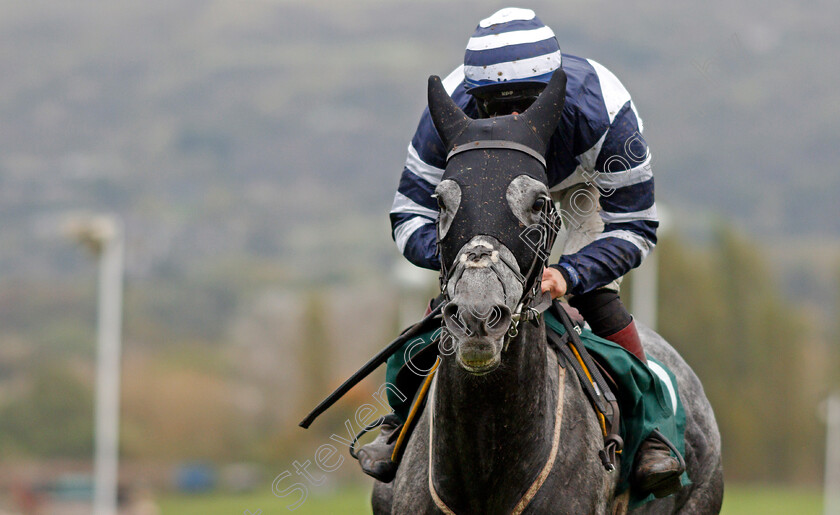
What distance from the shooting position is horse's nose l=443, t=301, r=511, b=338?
4.92m

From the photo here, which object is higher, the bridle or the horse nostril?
the bridle

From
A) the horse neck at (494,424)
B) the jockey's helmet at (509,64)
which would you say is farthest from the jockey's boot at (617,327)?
the jockey's helmet at (509,64)

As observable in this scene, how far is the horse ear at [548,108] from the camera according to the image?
5.64 m

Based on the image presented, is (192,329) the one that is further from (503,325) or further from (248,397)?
(503,325)

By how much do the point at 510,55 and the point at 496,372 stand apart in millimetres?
1650

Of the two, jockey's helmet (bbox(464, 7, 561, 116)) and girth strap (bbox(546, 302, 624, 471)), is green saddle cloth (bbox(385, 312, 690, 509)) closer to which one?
girth strap (bbox(546, 302, 624, 471))

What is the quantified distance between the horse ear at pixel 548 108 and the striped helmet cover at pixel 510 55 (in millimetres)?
452

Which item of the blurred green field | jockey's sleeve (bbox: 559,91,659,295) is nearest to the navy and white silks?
jockey's sleeve (bbox: 559,91,659,295)

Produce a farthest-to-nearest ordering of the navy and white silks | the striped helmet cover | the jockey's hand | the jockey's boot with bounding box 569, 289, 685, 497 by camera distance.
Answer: the jockey's boot with bounding box 569, 289, 685, 497 → the navy and white silks → the striped helmet cover → the jockey's hand

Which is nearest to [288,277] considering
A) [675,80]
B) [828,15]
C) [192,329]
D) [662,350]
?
[192,329]

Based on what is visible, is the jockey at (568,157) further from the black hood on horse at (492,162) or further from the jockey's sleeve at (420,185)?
the black hood on horse at (492,162)

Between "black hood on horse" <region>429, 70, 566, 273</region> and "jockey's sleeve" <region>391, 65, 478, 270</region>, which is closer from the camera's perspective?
"black hood on horse" <region>429, 70, 566, 273</region>

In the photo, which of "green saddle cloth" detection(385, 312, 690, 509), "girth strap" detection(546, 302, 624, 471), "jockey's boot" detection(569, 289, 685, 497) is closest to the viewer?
"girth strap" detection(546, 302, 624, 471)

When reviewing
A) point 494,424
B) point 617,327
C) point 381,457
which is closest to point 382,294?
point 617,327
